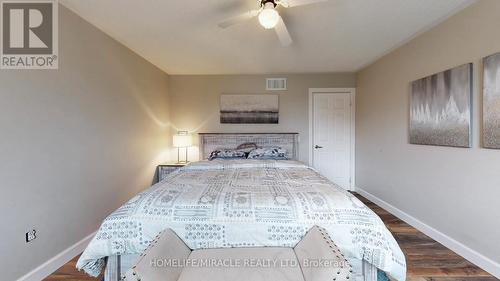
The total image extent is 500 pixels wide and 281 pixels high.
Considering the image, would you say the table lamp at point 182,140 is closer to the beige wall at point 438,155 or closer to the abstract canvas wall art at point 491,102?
the beige wall at point 438,155

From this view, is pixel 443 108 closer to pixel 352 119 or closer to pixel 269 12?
pixel 269 12

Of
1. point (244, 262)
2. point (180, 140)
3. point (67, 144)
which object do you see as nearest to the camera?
point (244, 262)

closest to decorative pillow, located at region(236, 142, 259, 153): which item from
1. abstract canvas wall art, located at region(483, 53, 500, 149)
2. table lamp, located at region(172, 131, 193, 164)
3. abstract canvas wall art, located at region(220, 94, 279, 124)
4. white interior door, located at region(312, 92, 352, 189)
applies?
abstract canvas wall art, located at region(220, 94, 279, 124)

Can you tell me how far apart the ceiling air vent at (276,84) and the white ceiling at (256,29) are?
0.58 metres

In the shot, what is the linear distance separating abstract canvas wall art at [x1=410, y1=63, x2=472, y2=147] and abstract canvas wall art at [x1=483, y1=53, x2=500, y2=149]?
154mm

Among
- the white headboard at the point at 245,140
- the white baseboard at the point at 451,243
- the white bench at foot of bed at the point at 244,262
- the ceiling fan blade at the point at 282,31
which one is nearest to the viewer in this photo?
the white bench at foot of bed at the point at 244,262

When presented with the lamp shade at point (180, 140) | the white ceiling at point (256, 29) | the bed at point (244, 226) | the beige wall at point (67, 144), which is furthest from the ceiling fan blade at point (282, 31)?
the lamp shade at point (180, 140)

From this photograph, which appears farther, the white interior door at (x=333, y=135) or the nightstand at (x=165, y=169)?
the white interior door at (x=333, y=135)

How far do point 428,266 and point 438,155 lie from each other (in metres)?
1.17

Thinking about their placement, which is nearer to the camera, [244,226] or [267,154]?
[244,226]

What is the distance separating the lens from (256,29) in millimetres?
2709

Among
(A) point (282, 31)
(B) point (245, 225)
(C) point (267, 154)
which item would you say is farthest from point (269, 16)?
(C) point (267, 154)

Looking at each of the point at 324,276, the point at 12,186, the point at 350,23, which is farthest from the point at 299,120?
the point at 12,186

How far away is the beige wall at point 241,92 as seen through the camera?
4.64 meters
